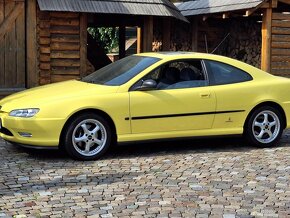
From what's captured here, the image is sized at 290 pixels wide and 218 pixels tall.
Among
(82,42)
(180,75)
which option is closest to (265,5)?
(82,42)

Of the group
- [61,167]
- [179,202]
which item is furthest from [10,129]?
[179,202]

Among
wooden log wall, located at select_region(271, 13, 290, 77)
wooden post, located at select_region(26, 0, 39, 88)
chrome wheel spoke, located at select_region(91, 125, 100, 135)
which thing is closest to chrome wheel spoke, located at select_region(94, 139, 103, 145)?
chrome wheel spoke, located at select_region(91, 125, 100, 135)

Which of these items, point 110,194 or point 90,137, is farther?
point 90,137

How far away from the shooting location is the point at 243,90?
8586 millimetres

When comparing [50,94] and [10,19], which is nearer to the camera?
[50,94]

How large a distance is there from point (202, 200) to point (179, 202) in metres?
0.26

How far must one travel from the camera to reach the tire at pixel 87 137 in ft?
24.6

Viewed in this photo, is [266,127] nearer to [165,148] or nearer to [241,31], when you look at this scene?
[165,148]

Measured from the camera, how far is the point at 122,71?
8320 millimetres

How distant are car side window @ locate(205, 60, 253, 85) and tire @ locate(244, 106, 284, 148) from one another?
57 cm

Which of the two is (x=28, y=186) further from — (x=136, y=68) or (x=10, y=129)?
(x=136, y=68)

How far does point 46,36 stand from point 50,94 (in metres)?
5.09

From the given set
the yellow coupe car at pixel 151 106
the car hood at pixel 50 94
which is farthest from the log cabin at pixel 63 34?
the car hood at pixel 50 94

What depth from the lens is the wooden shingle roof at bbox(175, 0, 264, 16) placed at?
1447 centimetres
